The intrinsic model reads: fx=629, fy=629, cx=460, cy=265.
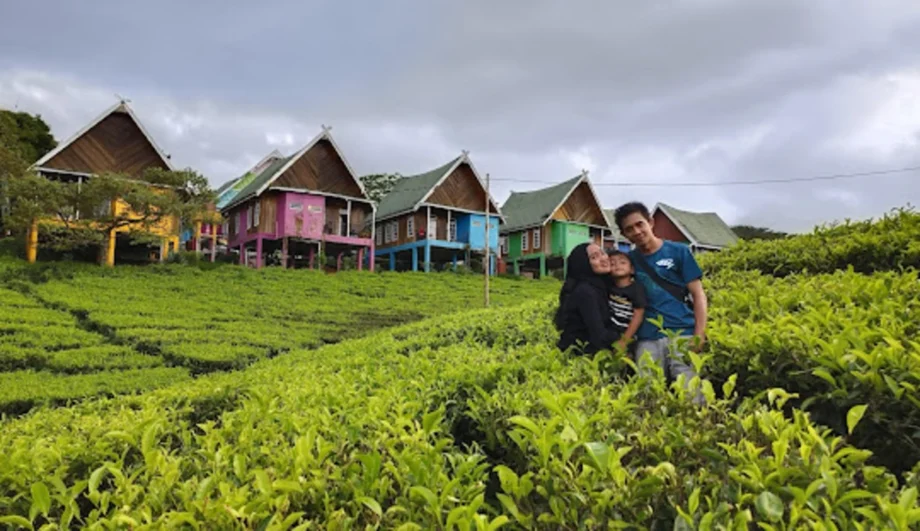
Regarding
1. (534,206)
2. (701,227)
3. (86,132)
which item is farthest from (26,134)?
(701,227)

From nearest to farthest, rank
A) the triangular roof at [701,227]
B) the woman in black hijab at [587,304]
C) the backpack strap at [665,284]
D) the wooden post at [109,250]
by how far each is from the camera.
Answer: the woman in black hijab at [587,304] < the backpack strap at [665,284] < the wooden post at [109,250] < the triangular roof at [701,227]

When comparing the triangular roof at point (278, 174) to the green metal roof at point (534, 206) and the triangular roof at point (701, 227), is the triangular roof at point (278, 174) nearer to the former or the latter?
the green metal roof at point (534, 206)

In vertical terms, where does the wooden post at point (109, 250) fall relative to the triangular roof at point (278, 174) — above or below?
below

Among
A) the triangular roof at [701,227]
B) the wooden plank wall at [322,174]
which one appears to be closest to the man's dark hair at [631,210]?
the wooden plank wall at [322,174]

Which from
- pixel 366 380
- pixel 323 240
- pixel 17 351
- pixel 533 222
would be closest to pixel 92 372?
pixel 17 351

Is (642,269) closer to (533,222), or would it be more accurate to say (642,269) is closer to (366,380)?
(366,380)

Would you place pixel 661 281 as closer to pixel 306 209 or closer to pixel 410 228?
pixel 306 209

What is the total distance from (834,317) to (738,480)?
2163mm

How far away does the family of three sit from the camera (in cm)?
391

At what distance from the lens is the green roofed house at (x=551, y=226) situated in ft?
109

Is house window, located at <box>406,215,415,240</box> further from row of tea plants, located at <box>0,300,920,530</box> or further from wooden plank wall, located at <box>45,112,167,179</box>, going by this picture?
row of tea plants, located at <box>0,300,920,530</box>

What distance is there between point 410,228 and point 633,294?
87.1 feet

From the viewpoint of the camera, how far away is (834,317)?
3639mm

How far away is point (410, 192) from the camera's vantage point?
31141mm
